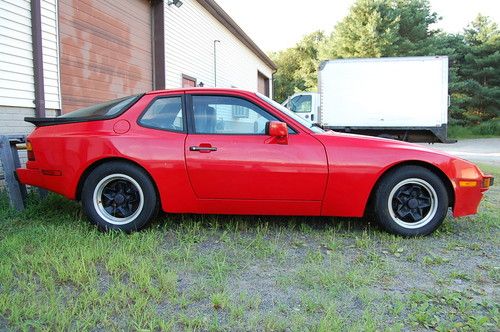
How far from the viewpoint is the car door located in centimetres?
397

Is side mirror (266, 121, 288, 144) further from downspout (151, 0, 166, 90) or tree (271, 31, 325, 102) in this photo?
tree (271, 31, 325, 102)

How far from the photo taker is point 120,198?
4.17 metres

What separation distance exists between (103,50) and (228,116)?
4974 millimetres

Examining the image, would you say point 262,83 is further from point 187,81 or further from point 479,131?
point 479,131

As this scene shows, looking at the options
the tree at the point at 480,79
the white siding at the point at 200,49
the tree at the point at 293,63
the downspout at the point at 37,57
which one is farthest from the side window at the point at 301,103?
the tree at the point at 293,63

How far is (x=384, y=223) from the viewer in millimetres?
4043

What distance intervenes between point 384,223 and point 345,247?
0.52m

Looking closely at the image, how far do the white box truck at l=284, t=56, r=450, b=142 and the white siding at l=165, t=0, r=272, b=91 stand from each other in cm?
390

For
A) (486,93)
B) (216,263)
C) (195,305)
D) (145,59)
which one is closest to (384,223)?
(216,263)

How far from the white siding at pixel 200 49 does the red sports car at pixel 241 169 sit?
664cm

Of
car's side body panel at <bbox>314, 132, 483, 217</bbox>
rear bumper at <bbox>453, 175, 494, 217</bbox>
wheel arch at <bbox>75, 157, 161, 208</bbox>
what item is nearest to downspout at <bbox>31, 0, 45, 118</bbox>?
wheel arch at <bbox>75, 157, 161, 208</bbox>

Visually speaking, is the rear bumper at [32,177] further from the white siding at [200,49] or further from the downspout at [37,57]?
the white siding at [200,49]

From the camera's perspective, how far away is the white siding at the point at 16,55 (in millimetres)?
5520

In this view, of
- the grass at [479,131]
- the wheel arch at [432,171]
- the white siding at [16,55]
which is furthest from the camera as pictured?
the grass at [479,131]
